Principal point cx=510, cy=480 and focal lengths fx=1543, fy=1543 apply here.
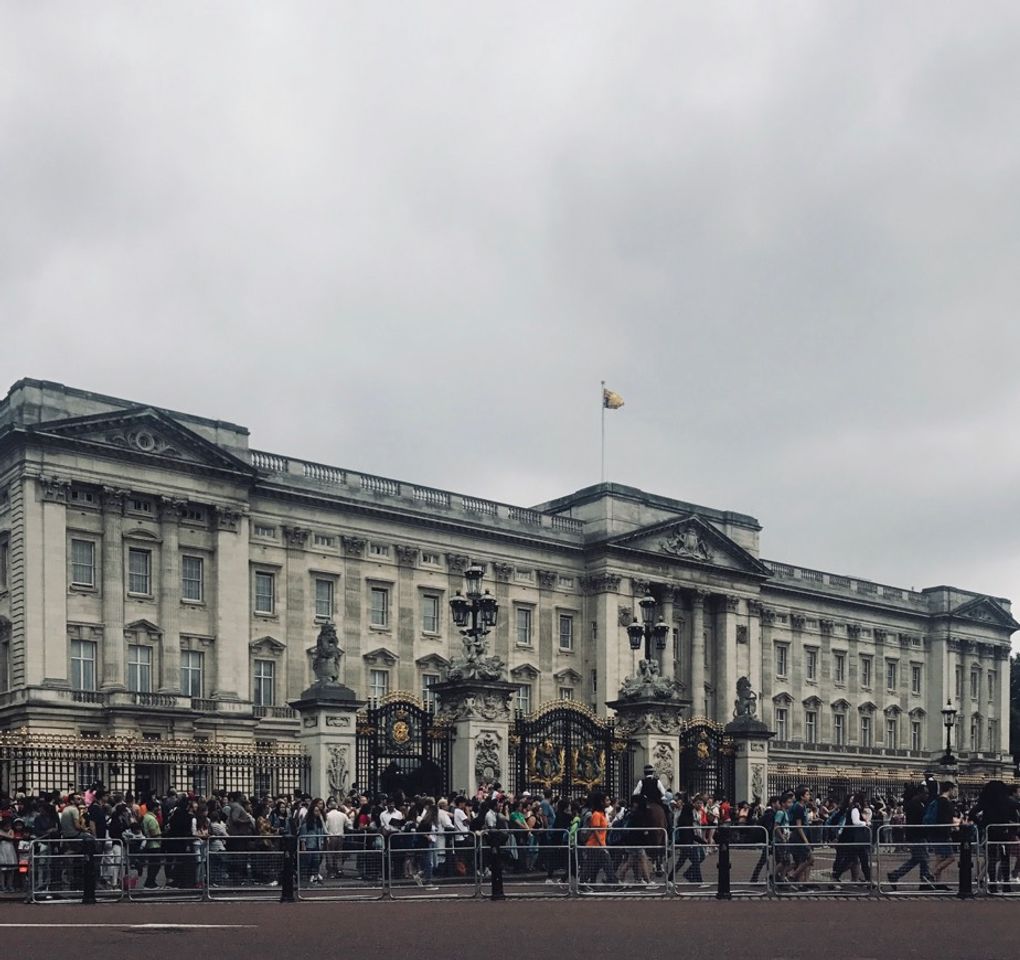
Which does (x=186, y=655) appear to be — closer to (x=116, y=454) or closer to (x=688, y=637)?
(x=116, y=454)

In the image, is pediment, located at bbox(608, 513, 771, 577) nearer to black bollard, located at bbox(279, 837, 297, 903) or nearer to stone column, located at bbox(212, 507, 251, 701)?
stone column, located at bbox(212, 507, 251, 701)

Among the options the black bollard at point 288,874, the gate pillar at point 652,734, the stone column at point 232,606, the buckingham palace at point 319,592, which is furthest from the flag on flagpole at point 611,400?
the black bollard at point 288,874

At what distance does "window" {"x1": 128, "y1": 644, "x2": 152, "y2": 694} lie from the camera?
57656 millimetres

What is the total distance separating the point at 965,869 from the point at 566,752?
16.2 meters

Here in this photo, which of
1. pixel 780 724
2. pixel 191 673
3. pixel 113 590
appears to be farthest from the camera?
pixel 780 724

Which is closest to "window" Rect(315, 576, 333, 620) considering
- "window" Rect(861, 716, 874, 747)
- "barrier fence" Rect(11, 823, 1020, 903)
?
"window" Rect(861, 716, 874, 747)

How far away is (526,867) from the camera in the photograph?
79.6 ft

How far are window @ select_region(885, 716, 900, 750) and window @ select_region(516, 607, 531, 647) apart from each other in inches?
1233

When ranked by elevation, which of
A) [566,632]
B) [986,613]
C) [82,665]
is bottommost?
[82,665]

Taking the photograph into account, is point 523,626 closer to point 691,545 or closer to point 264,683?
point 691,545

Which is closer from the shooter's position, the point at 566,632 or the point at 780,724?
the point at 566,632

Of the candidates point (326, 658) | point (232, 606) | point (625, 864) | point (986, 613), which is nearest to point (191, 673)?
point (232, 606)

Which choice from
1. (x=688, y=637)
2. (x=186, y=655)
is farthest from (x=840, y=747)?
(x=186, y=655)

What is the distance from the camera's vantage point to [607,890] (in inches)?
886
